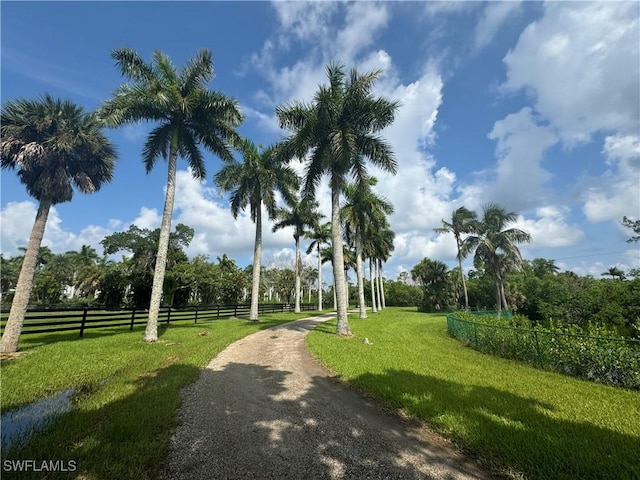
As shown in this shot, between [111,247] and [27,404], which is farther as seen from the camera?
[111,247]

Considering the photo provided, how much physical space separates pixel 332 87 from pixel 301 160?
4.25 m

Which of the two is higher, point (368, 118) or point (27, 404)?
point (368, 118)

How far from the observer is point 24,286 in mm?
10922

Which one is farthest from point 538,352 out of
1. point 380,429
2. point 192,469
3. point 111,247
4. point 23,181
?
point 111,247

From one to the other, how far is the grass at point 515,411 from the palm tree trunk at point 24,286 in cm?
1084

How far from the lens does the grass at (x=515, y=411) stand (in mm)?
3705

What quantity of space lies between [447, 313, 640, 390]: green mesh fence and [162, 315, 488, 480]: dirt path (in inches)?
282

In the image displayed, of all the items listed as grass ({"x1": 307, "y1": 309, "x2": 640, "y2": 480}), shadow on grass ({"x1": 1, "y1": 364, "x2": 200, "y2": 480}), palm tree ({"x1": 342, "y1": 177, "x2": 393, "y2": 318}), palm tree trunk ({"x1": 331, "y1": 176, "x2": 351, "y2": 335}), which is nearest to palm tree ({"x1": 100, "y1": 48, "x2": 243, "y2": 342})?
palm tree trunk ({"x1": 331, "y1": 176, "x2": 351, "y2": 335})

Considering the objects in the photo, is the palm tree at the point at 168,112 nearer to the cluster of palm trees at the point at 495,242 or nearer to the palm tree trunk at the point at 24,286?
the palm tree trunk at the point at 24,286

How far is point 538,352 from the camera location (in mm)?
9891

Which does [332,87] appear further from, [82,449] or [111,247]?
[111,247]

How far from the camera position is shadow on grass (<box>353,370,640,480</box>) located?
3578mm

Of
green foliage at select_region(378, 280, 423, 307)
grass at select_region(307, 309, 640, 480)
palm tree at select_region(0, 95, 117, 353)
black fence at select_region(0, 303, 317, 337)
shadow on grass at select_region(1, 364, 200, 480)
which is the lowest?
grass at select_region(307, 309, 640, 480)

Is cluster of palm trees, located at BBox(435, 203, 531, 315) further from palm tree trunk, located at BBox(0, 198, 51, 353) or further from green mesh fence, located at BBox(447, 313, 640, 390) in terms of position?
palm tree trunk, located at BBox(0, 198, 51, 353)
